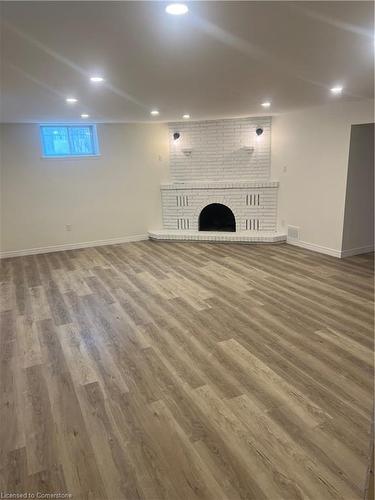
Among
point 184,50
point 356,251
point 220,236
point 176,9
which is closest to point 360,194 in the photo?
point 356,251

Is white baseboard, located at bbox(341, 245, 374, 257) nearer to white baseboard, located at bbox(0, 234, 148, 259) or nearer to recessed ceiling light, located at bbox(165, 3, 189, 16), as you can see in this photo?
white baseboard, located at bbox(0, 234, 148, 259)

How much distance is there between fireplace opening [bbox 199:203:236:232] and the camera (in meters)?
6.82

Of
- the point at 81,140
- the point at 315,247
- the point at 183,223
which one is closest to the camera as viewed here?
the point at 315,247

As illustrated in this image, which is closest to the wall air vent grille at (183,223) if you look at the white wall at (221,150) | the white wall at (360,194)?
the white wall at (221,150)

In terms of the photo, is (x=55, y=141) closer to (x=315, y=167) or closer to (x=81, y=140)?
(x=81, y=140)

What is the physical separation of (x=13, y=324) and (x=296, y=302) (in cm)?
297

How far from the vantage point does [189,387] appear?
226cm

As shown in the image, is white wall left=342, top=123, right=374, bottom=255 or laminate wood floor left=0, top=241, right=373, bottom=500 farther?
white wall left=342, top=123, right=374, bottom=255

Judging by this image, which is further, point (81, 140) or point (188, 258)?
point (81, 140)

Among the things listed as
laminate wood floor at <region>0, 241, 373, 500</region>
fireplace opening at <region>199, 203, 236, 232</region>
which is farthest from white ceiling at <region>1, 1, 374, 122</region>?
fireplace opening at <region>199, 203, 236, 232</region>

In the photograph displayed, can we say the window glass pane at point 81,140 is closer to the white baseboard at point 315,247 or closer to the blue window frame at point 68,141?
the blue window frame at point 68,141

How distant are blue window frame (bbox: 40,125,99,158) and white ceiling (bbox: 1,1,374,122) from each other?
221 centimetres

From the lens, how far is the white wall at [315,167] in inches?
183

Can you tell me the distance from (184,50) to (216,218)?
16.8ft
